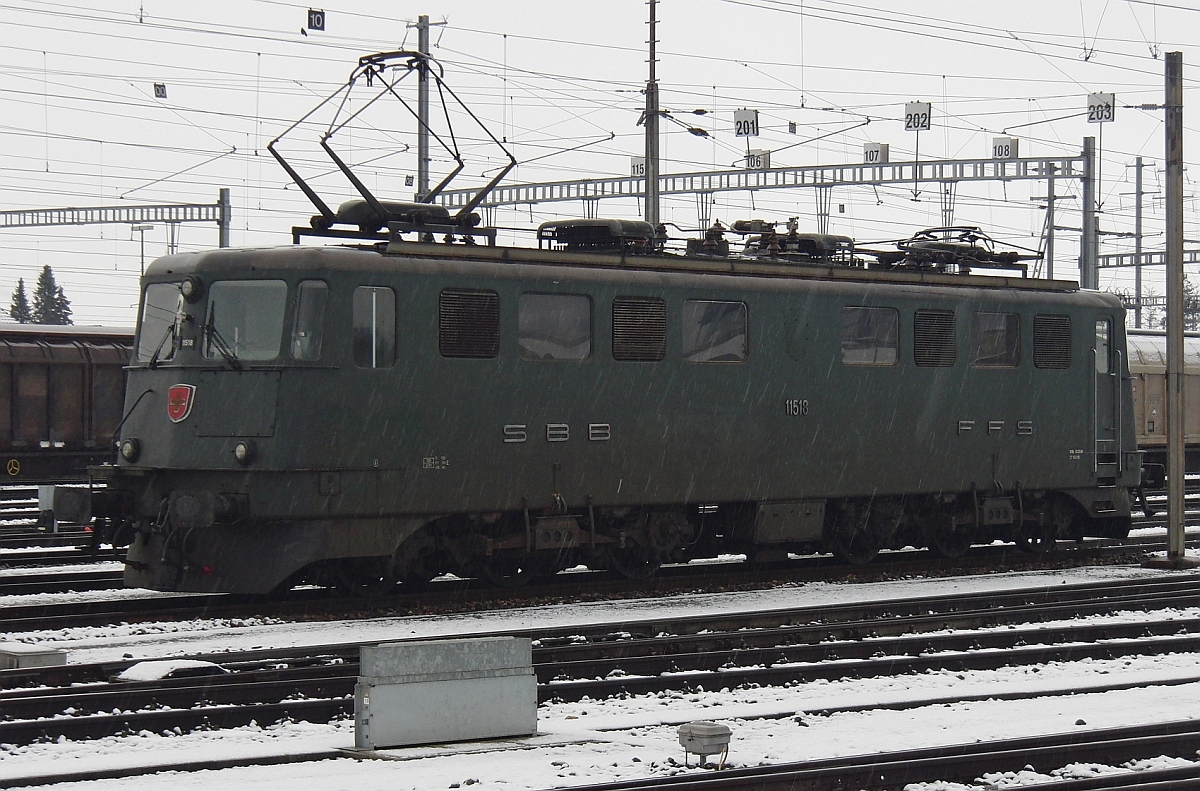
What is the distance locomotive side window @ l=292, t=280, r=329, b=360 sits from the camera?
1329 centimetres

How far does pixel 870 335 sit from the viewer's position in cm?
Answer: 1716

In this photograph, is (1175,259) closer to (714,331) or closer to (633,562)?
(714,331)

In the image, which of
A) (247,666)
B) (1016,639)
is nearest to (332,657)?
(247,666)

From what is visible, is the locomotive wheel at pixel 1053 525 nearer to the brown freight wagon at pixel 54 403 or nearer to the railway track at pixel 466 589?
the railway track at pixel 466 589

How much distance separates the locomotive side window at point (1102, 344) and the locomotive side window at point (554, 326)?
7.62 meters

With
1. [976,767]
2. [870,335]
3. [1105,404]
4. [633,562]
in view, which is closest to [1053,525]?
[1105,404]

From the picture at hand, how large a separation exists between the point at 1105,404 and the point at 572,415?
7910 mm

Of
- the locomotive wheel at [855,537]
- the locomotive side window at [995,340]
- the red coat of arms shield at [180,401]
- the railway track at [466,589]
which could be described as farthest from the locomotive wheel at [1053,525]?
the red coat of arms shield at [180,401]

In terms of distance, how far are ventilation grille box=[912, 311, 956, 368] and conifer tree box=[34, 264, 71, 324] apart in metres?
89.0

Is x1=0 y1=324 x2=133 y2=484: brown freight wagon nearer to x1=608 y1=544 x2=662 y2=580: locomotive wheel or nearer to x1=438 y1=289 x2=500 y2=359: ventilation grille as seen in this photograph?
x1=608 y1=544 x2=662 y2=580: locomotive wheel

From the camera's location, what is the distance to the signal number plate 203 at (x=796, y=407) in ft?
53.7

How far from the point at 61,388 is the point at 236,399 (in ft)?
52.2

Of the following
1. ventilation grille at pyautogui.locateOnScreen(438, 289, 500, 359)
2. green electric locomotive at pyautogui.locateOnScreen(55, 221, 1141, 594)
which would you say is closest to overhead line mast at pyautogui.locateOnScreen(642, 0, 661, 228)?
green electric locomotive at pyautogui.locateOnScreen(55, 221, 1141, 594)

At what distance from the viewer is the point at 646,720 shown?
905cm
